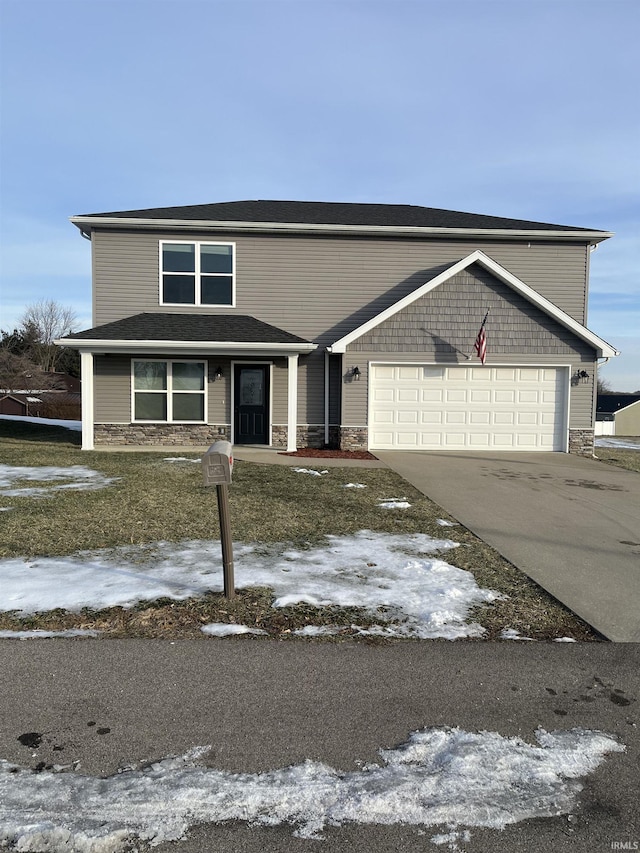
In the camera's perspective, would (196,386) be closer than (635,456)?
Yes

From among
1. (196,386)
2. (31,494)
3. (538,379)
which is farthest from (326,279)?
(31,494)

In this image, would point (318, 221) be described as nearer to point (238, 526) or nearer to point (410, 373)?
point (410, 373)

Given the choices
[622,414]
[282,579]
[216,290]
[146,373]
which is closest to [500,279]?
[216,290]

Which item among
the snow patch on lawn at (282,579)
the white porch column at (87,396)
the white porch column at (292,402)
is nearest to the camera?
the snow patch on lawn at (282,579)

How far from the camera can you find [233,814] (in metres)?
2.33

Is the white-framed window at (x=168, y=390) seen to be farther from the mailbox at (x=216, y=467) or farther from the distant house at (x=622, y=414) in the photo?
the distant house at (x=622, y=414)

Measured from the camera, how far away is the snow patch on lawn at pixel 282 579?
440 cm

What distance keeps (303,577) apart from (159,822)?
2.82m

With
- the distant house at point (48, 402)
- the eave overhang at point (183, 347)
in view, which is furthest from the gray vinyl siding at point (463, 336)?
the distant house at point (48, 402)

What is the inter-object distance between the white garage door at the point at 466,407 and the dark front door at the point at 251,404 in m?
2.79

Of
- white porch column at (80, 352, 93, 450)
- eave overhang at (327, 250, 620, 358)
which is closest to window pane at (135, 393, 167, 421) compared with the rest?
white porch column at (80, 352, 93, 450)

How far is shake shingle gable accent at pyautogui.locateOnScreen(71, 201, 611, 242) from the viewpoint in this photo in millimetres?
14695

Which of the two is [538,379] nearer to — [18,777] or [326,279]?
[326,279]

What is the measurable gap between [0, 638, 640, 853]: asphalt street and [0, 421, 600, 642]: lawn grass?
0.34 meters
